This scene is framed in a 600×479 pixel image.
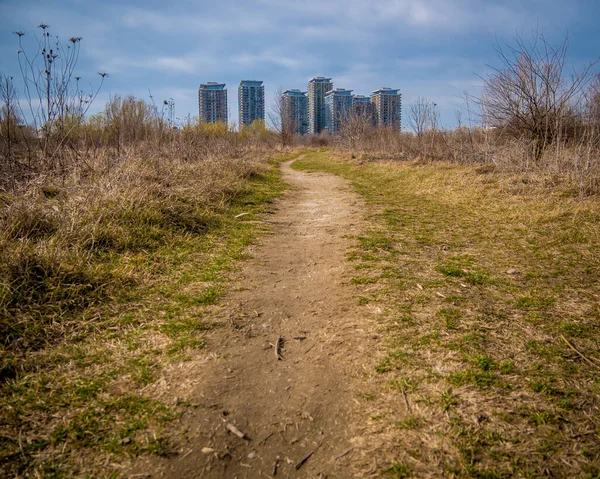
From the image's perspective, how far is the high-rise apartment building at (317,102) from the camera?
66.5 metres

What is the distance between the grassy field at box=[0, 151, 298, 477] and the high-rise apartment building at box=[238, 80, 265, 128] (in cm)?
A: 5521

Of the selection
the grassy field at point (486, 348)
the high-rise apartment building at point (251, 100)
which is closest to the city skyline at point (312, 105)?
the high-rise apartment building at point (251, 100)

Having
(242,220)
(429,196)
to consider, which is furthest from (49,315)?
(429,196)

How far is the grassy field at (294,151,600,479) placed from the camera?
152 centimetres

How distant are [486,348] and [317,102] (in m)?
70.1

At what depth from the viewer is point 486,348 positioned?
224 centimetres

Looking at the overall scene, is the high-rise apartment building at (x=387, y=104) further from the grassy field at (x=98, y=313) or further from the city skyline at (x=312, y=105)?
the grassy field at (x=98, y=313)

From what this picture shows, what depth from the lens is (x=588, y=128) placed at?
907 centimetres

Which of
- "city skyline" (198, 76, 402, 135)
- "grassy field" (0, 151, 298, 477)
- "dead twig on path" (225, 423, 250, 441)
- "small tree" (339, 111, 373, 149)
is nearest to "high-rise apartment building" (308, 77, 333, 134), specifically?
"city skyline" (198, 76, 402, 135)

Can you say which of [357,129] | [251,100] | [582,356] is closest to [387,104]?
[357,129]

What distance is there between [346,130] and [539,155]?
2101 cm

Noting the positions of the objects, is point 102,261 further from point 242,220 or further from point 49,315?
point 242,220

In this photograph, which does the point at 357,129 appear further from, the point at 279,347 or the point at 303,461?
the point at 303,461

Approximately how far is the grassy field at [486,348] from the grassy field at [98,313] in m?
1.18
